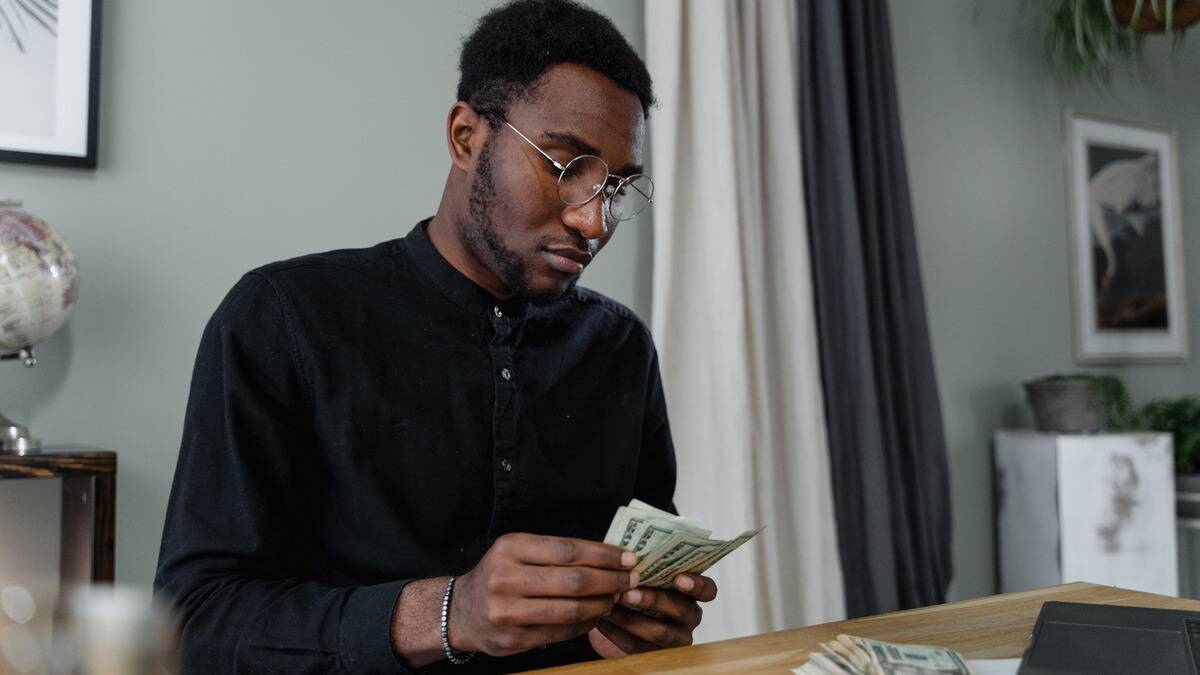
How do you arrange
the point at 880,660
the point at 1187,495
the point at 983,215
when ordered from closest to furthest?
the point at 880,660
the point at 1187,495
the point at 983,215

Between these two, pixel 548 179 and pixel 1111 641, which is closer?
pixel 1111 641

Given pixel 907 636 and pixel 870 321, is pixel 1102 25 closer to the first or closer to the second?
pixel 870 321

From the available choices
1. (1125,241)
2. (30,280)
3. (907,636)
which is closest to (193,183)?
(30,280)

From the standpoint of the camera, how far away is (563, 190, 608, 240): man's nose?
133cm

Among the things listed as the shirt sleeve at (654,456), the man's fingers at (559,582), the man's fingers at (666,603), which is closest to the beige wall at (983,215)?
the shirt sleeve at (654,456)

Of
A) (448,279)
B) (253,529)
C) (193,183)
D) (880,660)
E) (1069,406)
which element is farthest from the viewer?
(1069,406)

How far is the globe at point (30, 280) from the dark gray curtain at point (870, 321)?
1970 millimetres

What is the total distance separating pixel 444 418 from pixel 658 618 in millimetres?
398

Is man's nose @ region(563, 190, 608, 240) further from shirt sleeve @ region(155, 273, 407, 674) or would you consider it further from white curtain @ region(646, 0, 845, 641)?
white curtain @ region(646, 0, 845, 641)

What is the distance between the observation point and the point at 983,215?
11.5 feet

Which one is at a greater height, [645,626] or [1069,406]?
[1069,406]

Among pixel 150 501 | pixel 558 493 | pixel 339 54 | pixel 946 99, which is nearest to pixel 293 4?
pixel 339 54

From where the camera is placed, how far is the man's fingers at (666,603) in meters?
1.11

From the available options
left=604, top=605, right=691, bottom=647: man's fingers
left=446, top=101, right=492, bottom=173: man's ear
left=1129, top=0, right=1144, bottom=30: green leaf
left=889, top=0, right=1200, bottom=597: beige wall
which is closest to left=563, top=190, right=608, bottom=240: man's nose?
left=446, top=101, right=492, bottom=173: man's ear
